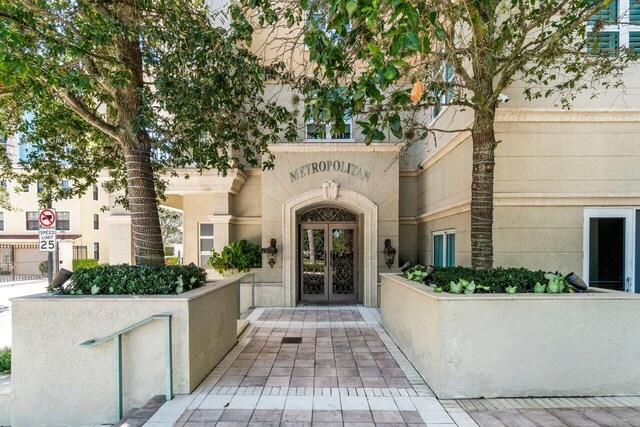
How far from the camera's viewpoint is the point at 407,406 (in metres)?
4.02

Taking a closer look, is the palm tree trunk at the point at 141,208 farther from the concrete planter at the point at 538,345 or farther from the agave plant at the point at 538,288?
the agave plant at the point at 538,288

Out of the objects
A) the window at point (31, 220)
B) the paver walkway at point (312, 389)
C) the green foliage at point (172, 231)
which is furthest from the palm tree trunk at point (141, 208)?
the window at point (31, 220)

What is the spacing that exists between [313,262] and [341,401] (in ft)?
21.1

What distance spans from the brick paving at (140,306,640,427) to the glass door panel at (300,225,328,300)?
434 cm

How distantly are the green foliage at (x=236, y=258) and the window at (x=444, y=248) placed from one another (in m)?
4.73

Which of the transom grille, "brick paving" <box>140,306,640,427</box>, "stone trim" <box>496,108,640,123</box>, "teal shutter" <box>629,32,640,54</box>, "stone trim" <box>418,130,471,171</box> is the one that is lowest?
"brick paving" <box>140,306,640,427</box>

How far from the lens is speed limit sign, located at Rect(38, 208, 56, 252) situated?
24.5ft

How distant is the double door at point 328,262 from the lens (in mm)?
10406

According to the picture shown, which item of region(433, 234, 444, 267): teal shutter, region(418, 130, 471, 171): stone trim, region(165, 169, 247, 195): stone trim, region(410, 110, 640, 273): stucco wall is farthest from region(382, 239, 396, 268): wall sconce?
region(165, 169, 247, 195): stone trim

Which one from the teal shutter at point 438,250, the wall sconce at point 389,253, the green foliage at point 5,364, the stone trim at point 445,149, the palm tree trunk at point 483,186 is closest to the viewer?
the palm tree trunk at point 483,186

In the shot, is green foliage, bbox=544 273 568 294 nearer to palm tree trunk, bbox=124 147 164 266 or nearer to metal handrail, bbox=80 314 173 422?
metal handrail, bbox=80 314 173 422

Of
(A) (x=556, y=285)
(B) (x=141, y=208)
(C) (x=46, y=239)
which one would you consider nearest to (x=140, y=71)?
(B) (x=141, y=208)

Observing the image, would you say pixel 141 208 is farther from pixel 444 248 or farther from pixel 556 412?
pixel 444 248

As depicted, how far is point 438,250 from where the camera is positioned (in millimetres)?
8992
